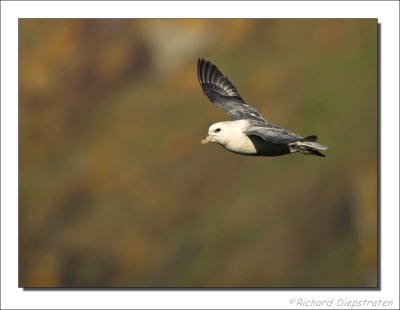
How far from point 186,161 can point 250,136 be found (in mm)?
3224

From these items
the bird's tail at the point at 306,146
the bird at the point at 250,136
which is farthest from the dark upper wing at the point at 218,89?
the bird's tail at the point at 306,146

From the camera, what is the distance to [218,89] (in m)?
Answer: 8.69

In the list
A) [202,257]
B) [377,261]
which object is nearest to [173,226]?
[202,257]

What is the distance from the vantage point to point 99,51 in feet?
34.4

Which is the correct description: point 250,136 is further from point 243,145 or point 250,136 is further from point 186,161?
point 186,161

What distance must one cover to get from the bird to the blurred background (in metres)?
1.20

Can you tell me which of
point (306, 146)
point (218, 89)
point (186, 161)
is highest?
point (218, 89)

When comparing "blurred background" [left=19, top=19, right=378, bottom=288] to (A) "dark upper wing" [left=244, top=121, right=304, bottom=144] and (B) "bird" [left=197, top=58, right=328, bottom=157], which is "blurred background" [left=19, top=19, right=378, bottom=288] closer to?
(B) "bird" [left=197, top=58, right=328, bottom=157]

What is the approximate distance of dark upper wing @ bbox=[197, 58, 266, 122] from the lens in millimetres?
8430

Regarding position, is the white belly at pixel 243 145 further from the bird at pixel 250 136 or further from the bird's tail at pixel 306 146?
the bird's tail at pixel 306 146

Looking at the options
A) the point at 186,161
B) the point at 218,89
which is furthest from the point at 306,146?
the point at 186,161

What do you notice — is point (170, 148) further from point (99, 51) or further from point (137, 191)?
point (99, 51)

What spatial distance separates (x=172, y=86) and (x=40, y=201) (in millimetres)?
2031

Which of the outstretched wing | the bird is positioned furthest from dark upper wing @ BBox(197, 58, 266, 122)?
the outstretched wing
